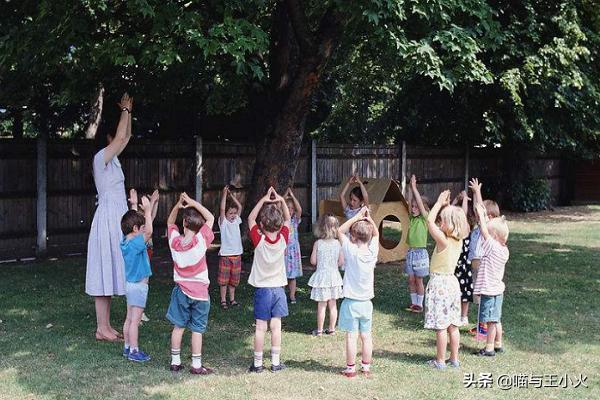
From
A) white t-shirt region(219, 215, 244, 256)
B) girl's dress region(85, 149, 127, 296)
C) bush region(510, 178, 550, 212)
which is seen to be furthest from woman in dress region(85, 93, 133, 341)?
bush region(510, 178, 550, 212)

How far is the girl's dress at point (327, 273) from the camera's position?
22.0 ft

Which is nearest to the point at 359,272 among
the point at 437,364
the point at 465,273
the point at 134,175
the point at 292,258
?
the point at 437,364

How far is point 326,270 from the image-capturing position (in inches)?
266

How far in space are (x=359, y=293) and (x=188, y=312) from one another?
141cm

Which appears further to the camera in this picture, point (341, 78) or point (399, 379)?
point (341, 78)

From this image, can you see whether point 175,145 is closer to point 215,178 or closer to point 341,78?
point 215,178

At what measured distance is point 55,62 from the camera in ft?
28.6

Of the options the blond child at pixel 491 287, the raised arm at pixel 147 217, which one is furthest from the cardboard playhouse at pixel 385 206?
the raised arm at pixel 147 217

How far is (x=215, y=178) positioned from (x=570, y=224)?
9.70 meters

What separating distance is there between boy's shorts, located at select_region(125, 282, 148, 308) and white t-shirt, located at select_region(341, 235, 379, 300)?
1801 mm

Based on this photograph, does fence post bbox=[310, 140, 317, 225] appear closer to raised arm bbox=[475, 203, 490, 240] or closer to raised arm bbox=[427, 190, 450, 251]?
raised arm bbox=[475, 203, 490, 240]

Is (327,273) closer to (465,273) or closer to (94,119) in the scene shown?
(465,273)

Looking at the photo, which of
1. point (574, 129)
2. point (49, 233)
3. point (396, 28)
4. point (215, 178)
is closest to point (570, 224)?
point (574, 129)

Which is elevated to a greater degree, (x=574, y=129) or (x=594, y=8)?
(x=594, y=8)
